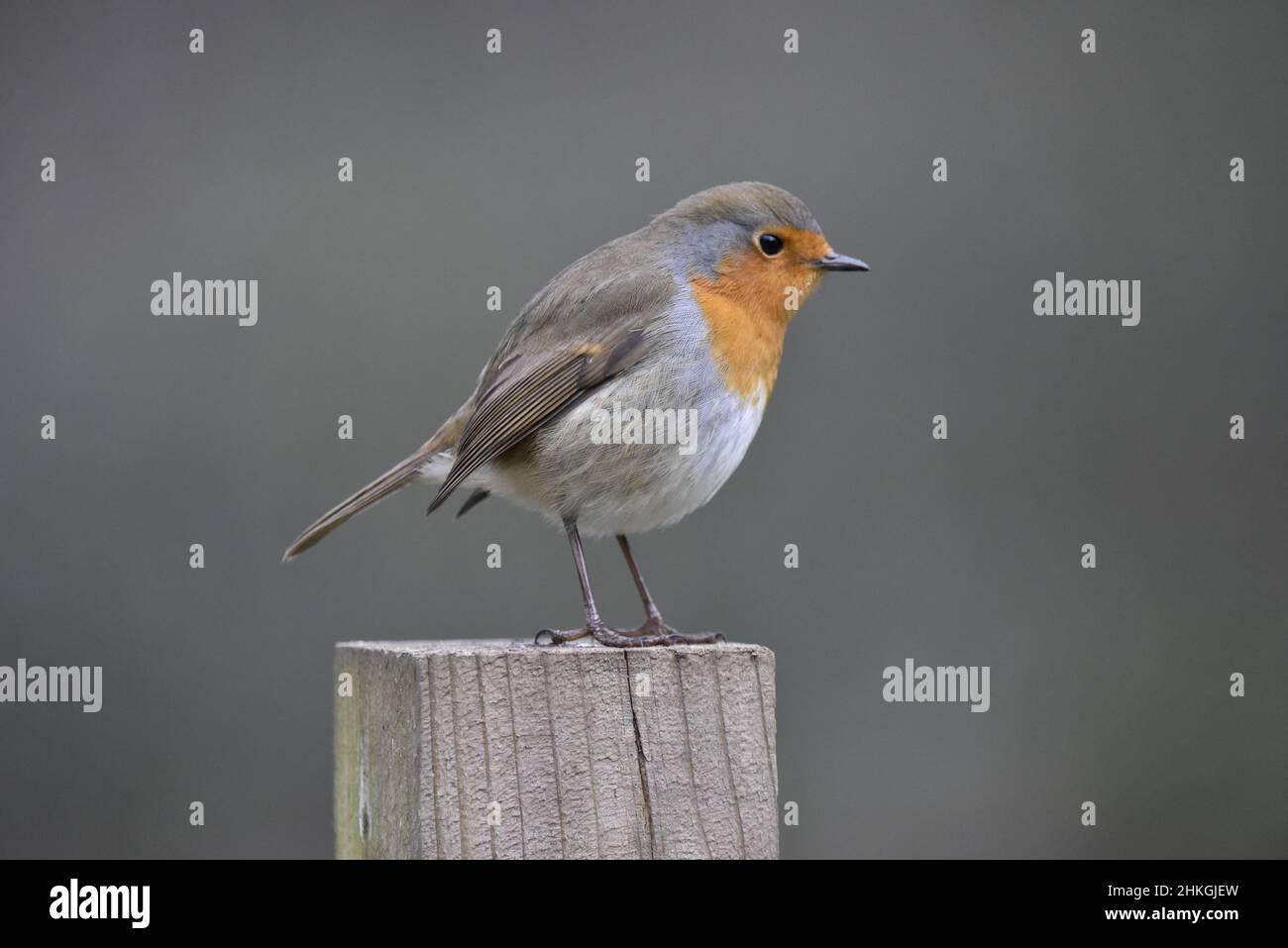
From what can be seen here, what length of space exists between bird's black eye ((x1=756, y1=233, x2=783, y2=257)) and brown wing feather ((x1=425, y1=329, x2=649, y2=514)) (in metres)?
0.51

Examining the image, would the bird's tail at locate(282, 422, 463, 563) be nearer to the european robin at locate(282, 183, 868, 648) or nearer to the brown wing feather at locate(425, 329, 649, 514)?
the european robin at locate(282, 183, 868, 648)

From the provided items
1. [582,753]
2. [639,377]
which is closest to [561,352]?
[639,377]

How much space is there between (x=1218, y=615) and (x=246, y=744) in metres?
4.80

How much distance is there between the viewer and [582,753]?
2773mm

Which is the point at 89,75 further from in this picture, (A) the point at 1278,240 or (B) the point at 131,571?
(A) the point at 1278,240

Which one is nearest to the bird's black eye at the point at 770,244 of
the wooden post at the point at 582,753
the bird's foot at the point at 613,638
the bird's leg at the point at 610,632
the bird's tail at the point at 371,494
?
the bird's leg at the point at 610,632

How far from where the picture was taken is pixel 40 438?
7020mm

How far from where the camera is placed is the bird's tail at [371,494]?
4.56 meters

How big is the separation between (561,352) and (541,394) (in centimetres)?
15

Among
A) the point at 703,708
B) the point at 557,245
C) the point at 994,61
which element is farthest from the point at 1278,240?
the point at 703,708

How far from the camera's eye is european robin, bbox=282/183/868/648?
4336 millimetres

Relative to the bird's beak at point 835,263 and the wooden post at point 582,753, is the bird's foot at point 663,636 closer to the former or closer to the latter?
the wooden post at point 582,753

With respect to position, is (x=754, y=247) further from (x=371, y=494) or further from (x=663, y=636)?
(x=371, y=494)

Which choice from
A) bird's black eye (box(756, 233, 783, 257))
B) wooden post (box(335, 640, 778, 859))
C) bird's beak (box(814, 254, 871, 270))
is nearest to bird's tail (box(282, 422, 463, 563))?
Result: bird's black eye (box(756, 233, 783, 257))
